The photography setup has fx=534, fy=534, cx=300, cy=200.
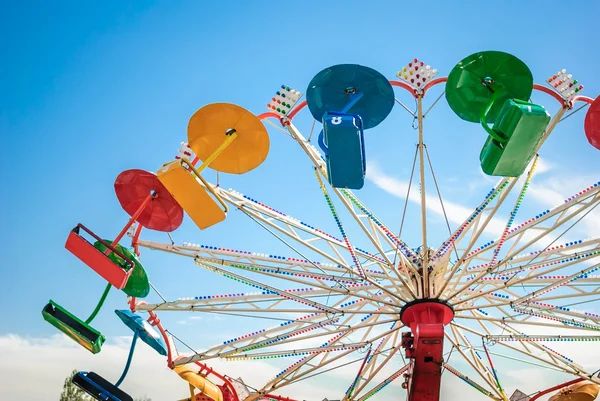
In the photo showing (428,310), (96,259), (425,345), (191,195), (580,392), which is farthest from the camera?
(580,392)

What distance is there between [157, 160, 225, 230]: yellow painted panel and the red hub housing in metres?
4.52

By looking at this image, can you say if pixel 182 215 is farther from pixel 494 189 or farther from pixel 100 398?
pixel 494 189

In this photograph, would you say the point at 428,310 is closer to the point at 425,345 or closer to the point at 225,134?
the point at 425,345

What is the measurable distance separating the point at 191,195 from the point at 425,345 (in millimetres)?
5391

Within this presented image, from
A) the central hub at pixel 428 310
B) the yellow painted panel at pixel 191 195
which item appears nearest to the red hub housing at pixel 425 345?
the central hub at pixel 428 310

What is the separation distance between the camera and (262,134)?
10250mm

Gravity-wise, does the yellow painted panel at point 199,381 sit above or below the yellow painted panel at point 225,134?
below

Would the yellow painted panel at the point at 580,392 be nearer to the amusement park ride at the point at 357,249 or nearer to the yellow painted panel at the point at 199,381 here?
the amusement park ride at the point at 357,249

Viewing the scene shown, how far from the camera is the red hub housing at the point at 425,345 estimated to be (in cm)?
1045

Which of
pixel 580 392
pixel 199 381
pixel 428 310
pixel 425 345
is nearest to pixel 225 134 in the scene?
pixel 428 310

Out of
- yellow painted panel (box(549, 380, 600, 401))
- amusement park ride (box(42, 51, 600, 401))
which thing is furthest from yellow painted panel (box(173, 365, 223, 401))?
yellow painted panel (box(549, 380, 600, 401))

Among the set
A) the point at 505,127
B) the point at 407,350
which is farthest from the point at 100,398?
the point at 505,127

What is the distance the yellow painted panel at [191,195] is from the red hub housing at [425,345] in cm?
452

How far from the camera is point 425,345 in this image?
10523 mm
